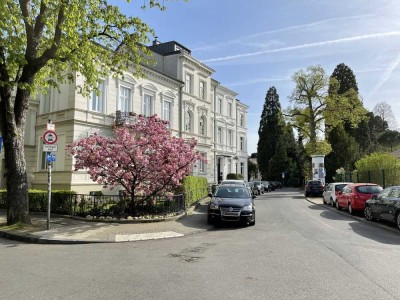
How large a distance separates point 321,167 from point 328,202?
46.0 feet

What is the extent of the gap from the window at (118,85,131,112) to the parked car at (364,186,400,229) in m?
19.2

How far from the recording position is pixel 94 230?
40.1 feet

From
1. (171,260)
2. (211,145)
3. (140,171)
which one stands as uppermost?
(211,145)

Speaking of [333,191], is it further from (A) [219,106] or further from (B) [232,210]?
(A) [219,106]

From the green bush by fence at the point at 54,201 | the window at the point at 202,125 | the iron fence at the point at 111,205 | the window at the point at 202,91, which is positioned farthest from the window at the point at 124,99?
the window at the point at 202,91

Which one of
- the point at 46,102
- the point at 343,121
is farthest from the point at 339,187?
the point at 343,121

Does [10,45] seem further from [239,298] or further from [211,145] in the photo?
[211,145]

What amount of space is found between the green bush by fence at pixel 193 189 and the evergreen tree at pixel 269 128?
47203 millimetres

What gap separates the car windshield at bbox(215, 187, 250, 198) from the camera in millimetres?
15070

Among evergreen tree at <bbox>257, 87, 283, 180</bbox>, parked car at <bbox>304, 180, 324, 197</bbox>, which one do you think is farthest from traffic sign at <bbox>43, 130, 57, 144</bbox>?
evergreen tree at <bbox>257, 87, 283, 180</bbox>

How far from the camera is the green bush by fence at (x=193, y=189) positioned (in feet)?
63.9

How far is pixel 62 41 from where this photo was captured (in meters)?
12.8

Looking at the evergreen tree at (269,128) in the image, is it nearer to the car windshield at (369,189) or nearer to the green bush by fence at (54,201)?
the car windshield at (369,189)

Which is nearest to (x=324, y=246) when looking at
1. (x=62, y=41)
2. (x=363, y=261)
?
(x=363, y=261)
